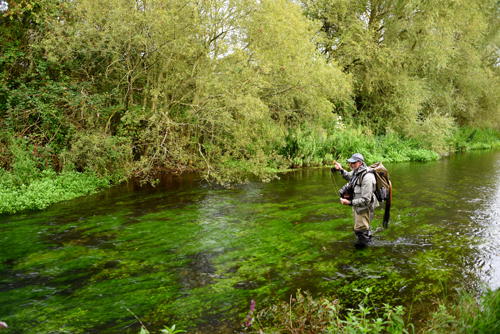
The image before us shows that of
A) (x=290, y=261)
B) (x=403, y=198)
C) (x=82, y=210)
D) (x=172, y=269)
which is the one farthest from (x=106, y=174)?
(x=403, y=198)

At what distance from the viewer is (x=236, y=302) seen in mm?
4918

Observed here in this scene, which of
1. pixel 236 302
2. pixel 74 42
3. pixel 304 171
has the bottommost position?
pixel 236 302

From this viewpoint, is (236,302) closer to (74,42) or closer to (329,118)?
(74,42)

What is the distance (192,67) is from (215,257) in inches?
340

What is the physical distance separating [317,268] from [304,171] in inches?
413

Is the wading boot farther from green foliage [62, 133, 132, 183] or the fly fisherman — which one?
green foliage [62, 133, 132, 183]

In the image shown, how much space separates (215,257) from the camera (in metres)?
6.47

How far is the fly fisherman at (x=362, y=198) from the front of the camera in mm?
6258

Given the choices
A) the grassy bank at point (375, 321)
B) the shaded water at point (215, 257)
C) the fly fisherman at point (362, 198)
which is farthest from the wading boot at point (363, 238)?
the grassy bank at point (375, 321)

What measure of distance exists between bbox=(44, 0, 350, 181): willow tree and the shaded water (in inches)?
100

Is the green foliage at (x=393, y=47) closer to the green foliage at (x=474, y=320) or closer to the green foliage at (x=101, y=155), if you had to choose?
the green foliage at (x=101, y=155)

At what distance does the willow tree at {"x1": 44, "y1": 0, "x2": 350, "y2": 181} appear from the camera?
11.4m

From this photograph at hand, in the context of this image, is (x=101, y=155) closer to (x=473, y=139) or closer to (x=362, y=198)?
(x=362, y=198)

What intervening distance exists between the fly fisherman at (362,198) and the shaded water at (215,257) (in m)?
0.40
